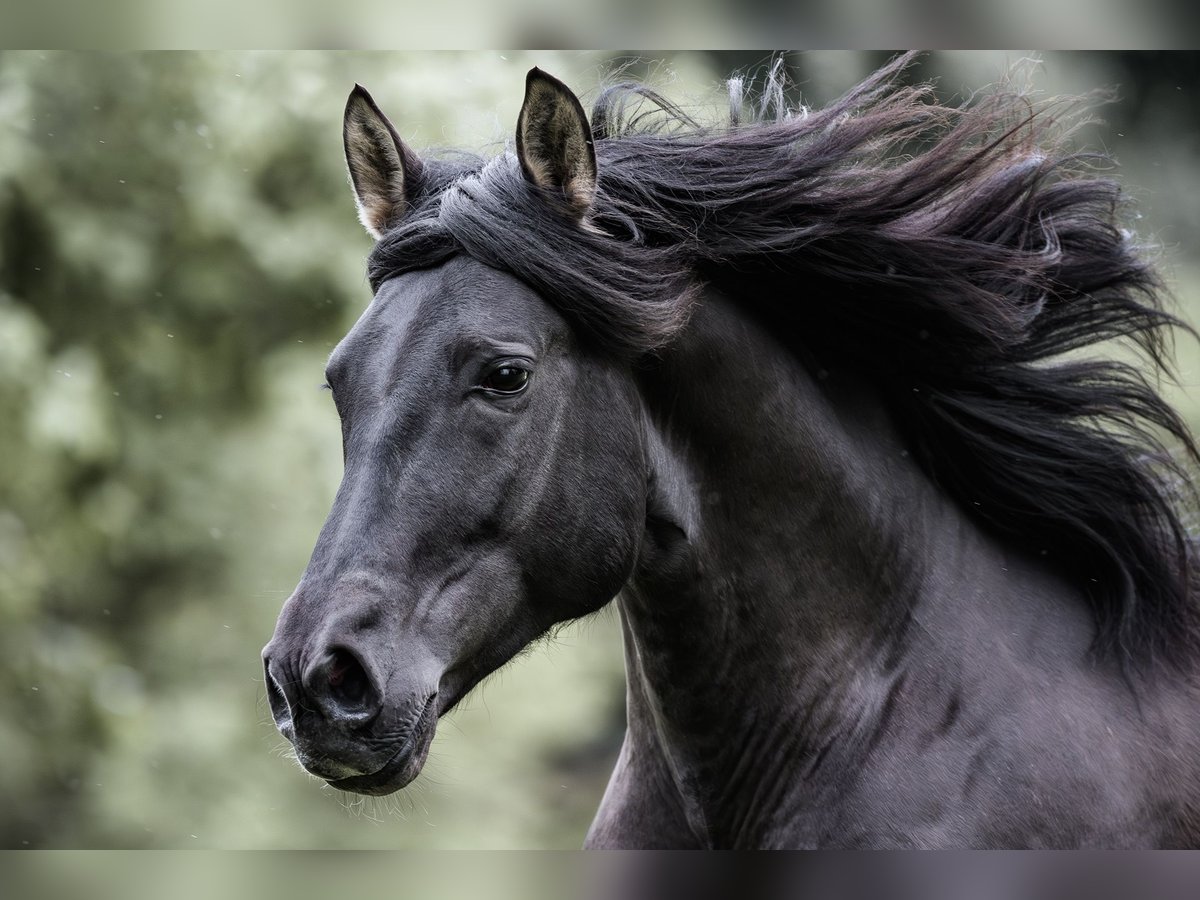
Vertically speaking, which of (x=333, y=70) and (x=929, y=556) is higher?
(x=929, y=556)

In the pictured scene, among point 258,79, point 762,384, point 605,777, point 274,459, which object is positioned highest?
point 762,384

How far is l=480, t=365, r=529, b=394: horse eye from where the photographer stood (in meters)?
2.76

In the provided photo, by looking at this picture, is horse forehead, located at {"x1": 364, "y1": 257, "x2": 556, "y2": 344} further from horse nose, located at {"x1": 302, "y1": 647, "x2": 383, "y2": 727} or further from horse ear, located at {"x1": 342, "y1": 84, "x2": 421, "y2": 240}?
horse nose, located at {"x1": 302, "y1": 647, "x2": 383, "y2": 727}

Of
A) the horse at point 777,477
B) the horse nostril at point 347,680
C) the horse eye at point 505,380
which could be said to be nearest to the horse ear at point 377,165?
the horse at point 777,477

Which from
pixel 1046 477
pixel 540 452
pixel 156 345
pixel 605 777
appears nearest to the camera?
pixel 540 452

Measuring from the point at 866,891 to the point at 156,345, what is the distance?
8118 millimetres

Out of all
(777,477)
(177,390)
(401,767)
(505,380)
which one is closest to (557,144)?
(505,380)

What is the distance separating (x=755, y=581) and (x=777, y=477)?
25 centimetres

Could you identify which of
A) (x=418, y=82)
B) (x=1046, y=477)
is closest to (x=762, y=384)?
(x=1046, y=477)

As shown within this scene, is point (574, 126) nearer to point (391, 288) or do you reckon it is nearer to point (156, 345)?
point (391, 288)

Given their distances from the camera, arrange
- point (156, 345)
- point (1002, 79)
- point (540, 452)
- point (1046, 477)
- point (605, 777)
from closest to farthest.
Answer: point (540, 452) < point (1046, 477) < point (1002, 79) < point (156, 345) < point (605, 777)

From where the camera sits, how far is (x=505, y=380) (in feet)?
9.11

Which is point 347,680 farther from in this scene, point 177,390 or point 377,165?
point 177,390

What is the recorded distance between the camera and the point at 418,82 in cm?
902
